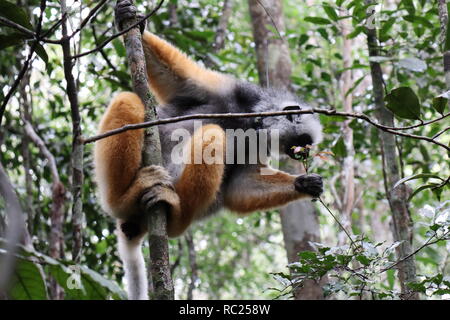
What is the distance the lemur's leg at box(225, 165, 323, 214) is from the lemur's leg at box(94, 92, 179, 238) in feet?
4.12

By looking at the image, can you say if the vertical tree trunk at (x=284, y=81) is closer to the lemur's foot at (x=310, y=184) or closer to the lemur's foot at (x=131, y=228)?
the lemur's foot at (x=310, y=184)

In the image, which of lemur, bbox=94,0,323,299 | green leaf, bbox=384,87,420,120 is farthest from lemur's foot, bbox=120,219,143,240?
green leaf, bbox=384,87,420,120

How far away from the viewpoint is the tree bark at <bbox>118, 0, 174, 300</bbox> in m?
2.95

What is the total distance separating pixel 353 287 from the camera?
3.47m

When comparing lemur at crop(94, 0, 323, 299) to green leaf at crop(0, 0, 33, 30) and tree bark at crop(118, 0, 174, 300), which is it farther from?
green leaf at crop(0, 0, 33, 30)

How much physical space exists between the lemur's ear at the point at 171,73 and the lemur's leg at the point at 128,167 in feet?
2.87

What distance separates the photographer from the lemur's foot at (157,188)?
429cm

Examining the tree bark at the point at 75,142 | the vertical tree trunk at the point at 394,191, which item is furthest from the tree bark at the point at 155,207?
the vertical tree trunk at the point at 394,191

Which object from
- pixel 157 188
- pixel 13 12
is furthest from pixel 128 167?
pixel 13 12

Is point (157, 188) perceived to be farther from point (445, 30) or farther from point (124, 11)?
point (445, 30)

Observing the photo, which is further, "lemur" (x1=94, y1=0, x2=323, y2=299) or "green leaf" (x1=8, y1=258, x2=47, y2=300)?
"lemur" (x1=94, y1=0, x2=323, y2=299)
